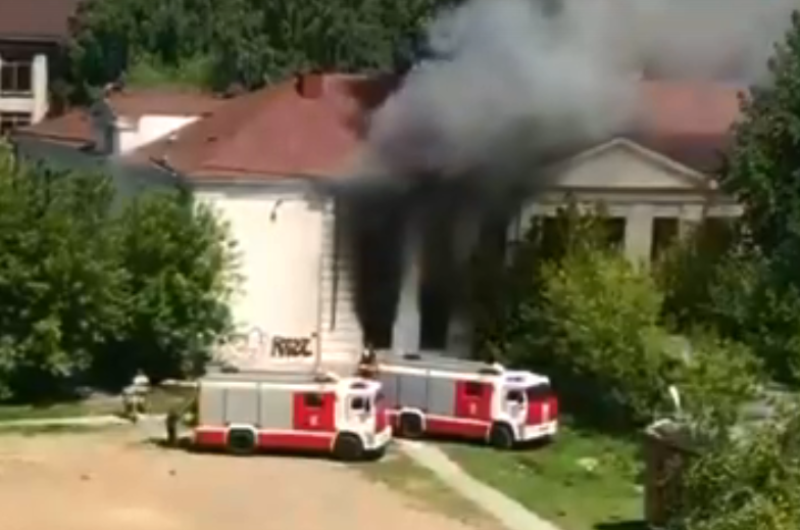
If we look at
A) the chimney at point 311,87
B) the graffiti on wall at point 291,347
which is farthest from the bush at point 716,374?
the chimney at point 311,87

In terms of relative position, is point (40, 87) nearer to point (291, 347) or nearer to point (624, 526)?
point (291, 347)

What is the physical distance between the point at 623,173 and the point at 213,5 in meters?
26.7

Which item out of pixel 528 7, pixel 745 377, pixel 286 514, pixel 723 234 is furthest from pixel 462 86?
pixel 286 514

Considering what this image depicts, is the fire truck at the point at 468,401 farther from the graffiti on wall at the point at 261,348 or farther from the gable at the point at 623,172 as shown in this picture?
the gable at the point at 623,172

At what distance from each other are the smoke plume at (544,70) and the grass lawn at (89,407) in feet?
21.3

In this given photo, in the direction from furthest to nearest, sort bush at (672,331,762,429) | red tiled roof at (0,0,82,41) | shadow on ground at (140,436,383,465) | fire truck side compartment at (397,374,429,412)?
1. red tiled roof at (0,0,82,41)
2. fire truck side compartment at (397,374,429,412)
3. shadow on ground at (140,436,383,465)
4. bush at (672,331,762,429)

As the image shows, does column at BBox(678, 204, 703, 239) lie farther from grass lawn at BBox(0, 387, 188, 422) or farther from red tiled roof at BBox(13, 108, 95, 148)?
red tiled roof at BBox(13, 108, 95, 148)

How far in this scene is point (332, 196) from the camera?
42.5 meters

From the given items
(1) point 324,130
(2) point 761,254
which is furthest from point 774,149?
(1) point 324,130

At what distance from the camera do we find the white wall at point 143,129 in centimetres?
4881

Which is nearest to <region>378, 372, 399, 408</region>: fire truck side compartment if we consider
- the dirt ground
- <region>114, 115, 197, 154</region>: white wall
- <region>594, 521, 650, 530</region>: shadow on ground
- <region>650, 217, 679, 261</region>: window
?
the dirt ground

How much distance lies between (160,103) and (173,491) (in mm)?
21770

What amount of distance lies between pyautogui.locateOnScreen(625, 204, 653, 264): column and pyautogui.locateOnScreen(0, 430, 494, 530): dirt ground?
11405mm

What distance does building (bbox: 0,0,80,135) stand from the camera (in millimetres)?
70750
